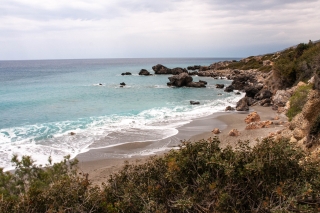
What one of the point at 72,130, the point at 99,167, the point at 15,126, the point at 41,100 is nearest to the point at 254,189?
the point at 99,167

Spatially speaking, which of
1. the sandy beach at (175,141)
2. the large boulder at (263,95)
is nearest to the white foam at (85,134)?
the sandy beach at (175,141)

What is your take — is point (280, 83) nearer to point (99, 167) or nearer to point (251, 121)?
point (251, 121)

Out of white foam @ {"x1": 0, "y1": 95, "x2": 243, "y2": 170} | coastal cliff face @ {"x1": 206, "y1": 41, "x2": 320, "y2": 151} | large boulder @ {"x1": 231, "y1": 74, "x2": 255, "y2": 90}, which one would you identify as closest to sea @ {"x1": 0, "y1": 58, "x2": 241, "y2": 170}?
white foam @ {"x1": 0, "y1": 95, "x2": 243, "y2": 170}

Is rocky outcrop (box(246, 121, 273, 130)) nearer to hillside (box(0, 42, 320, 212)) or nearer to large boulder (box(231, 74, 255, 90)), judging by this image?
hillside (box(0, 42, 320, 212))

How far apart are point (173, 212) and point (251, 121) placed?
20.1 m

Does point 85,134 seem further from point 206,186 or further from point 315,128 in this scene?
point 206,186

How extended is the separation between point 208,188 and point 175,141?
1414 centimetres

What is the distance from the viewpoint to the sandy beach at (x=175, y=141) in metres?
Result: 16.0

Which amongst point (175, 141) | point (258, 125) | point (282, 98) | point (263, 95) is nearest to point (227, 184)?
point (175, 141)

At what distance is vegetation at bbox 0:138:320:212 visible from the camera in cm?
605

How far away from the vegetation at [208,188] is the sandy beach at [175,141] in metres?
5.19

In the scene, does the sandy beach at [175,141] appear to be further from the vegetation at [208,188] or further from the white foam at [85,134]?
the vegetation at [208,188]

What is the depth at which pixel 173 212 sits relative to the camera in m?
6.74

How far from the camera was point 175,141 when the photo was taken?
20.7 metres
